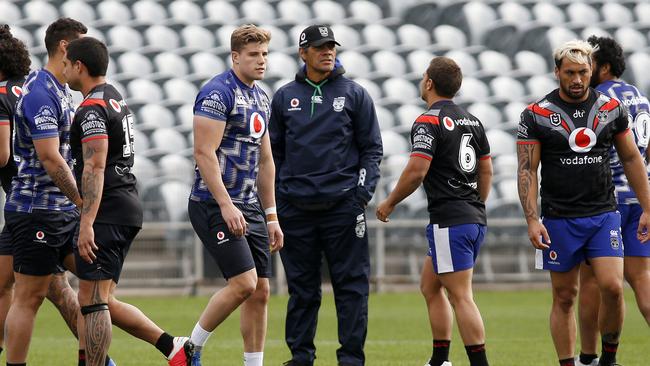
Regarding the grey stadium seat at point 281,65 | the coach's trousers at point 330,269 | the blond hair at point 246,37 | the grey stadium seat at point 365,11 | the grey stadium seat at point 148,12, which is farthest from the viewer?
the grey stadium seat at point 365,11

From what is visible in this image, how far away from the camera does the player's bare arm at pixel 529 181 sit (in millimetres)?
7434

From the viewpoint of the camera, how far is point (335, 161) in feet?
26.0

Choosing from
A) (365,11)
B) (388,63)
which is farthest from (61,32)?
(365,11)

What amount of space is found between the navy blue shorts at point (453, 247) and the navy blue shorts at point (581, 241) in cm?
51

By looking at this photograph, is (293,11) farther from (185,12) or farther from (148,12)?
(148,12)

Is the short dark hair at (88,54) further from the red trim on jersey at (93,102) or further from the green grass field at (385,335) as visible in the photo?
the green grass field at (385,335)

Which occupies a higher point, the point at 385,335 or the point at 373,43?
the point at 373,43

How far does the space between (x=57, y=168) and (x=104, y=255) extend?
0.59m

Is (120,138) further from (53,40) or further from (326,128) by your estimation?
(326,128)

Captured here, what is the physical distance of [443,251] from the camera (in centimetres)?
765

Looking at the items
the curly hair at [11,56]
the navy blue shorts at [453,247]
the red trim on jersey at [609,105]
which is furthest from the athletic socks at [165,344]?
the red trim on jersey at [609,105]

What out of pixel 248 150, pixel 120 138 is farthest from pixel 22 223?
pixel 248 150

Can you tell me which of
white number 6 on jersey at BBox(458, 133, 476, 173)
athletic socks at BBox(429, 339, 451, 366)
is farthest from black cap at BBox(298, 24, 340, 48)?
athletic socks at BBox(429, 339, 451, 366)

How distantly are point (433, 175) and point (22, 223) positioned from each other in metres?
2.71
